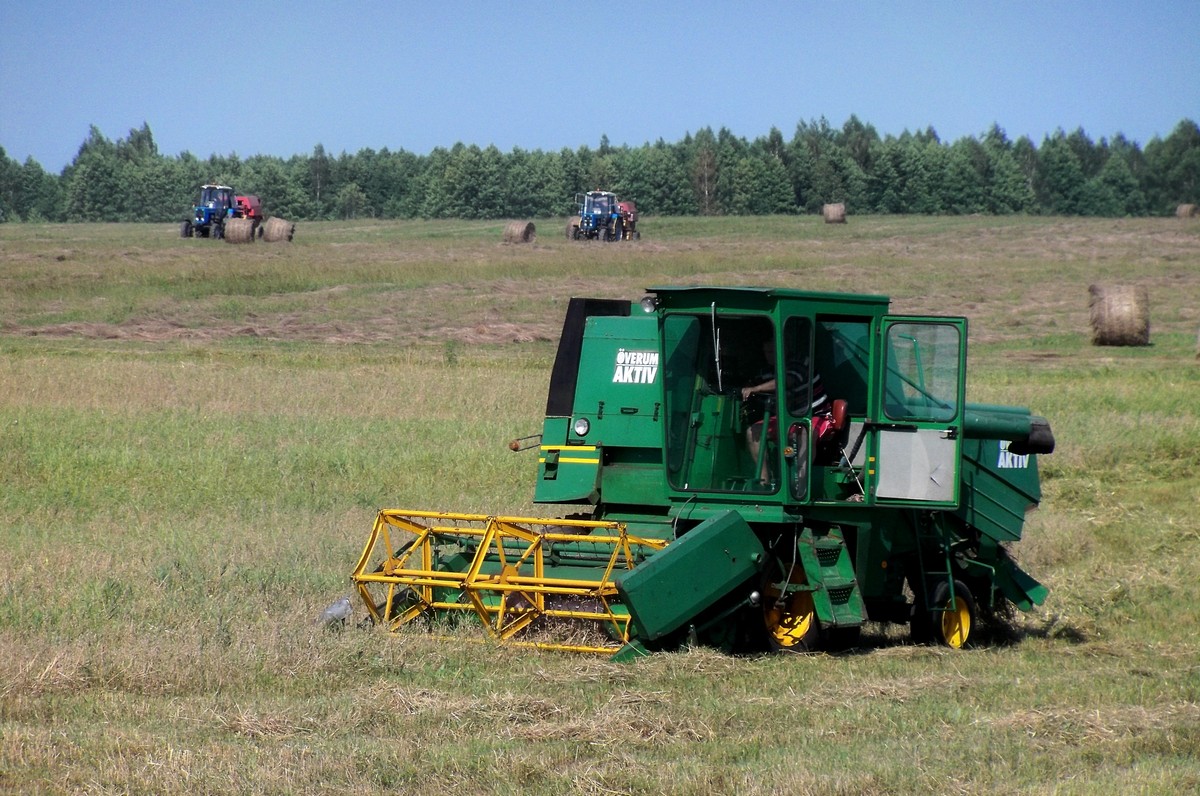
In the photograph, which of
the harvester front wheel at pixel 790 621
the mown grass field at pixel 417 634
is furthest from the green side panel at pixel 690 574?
the harvester front wheel at pixel 790 621

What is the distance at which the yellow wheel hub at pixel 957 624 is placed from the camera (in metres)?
9.92

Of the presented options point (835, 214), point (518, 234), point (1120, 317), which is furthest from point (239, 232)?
point (1120, 317)

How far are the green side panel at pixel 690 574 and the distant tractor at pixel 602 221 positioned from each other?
4700 cm

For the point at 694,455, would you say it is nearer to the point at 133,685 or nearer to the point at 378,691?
the point at 378,691

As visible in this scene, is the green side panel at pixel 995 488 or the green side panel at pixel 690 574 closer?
the green side panel at pixel 690 574

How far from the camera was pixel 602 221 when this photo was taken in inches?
2168

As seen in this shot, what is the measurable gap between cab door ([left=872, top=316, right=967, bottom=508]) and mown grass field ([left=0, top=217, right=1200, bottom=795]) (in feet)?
3.66

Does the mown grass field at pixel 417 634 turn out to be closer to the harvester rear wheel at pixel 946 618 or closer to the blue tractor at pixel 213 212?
the harvester rear wheel at pixel 946 618

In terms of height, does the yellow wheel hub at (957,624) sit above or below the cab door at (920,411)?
below

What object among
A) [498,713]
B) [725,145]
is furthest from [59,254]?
[725,145]

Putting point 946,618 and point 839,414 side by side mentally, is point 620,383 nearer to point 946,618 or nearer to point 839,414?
point 839,414

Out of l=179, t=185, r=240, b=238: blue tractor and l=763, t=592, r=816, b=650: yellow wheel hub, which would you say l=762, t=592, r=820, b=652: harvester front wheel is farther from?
l=179, t=185, r=240, b=238: blue tractor

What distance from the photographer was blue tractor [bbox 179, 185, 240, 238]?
54469 millimetres

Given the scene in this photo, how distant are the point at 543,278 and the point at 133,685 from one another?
30.8 m
